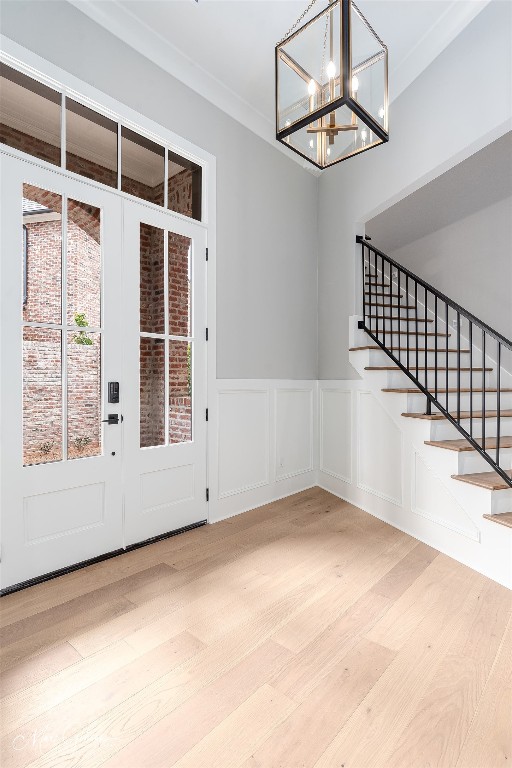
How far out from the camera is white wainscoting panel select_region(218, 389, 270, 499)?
11.5 ft

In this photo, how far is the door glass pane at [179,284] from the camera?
3117 millimetres

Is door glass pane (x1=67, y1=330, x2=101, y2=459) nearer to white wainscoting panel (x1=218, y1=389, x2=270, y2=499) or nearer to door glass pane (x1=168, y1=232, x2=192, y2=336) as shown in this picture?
door glass pane (x1=168, y1=232, x2=192, y2=336)

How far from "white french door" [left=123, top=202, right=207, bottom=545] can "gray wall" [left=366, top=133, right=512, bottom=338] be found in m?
2.36

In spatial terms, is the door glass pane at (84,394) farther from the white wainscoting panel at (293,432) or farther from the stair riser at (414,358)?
the stair riser at (414,358)

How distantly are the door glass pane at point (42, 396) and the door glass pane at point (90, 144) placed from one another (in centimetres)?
108

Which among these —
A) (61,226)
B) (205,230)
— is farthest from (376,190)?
(61,226)

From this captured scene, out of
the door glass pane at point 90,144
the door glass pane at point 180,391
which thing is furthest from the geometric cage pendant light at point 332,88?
the door glass pane at point 180,391

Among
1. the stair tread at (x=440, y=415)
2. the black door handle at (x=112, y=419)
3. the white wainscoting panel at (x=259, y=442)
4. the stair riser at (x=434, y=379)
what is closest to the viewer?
the black door handle at (x=112, y=419)

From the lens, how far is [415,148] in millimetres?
3383

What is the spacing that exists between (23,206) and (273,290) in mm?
2204

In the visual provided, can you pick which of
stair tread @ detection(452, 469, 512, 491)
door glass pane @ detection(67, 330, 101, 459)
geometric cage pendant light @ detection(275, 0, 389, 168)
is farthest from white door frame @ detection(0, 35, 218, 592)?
stair tread @ detection(452, 469, 512, 491)

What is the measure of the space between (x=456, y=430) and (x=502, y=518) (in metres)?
0.87

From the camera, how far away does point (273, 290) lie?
3961 mm

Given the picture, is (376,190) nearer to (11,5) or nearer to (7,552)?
(11,5)
